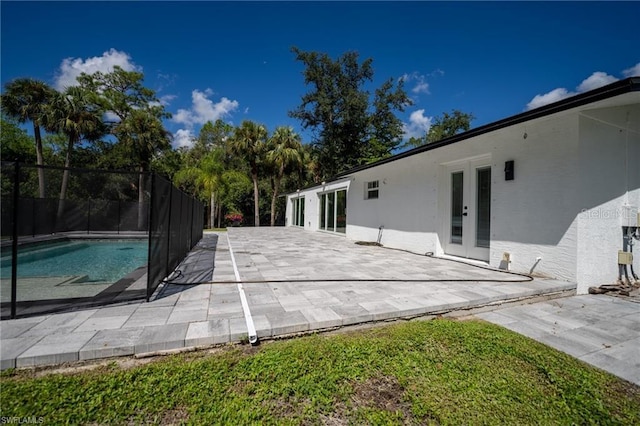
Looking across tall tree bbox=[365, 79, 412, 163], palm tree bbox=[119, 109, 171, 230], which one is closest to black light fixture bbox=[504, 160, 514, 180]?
tall tree bbox=[365, 79, 412, 163]

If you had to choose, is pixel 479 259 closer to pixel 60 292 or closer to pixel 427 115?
pixel 60 292

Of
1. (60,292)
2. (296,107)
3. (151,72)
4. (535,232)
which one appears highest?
(151,72)

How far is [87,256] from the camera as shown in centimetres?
970

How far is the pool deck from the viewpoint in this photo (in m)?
2.30

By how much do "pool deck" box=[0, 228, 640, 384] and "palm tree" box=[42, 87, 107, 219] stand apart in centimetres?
1674

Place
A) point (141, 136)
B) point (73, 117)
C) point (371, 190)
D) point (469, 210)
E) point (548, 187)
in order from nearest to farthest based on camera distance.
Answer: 1. point (548, 187)
2. point (469, 210)
3. point (371, 190)
4. point (73, 117)
5. point (141, 136)

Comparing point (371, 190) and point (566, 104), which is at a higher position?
point (566, 104)

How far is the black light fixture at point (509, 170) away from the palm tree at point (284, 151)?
16370 millimetres

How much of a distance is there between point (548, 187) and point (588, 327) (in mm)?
2481

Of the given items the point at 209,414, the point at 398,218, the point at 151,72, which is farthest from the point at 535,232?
the point at 151,72

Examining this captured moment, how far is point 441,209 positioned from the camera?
7070 millimetres

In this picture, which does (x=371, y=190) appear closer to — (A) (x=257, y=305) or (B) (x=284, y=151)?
(A) (x=257, y=305)

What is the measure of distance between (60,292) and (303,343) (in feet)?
13.5

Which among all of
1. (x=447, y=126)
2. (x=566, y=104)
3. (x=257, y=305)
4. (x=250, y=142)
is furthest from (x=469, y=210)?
(x=447, y=126)
